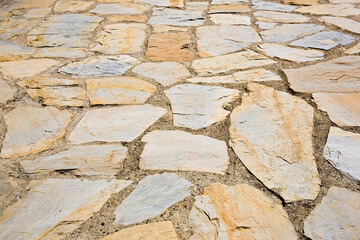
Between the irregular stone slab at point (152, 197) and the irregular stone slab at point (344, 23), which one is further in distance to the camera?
the irregular stone slab at point (344, 23)

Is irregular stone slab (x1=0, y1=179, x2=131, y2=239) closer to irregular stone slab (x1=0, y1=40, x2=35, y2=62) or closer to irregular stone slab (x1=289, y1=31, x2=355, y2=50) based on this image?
irregular stone slab (x1=0, y1=40, x2=35, y2=62)

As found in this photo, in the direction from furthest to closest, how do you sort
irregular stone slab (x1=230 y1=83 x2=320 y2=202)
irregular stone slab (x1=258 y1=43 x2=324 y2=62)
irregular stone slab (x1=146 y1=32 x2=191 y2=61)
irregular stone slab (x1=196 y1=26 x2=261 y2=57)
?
irregular stone slab (x1=196 y1=26 x2=261 y2=57)
irregular stone slab (x1=146 y1=32 x2=191 y2=61)
irregular stone slab (x1=258 y1=43 x2=324 y2=62)
irregular stone slab (x1=230 y1=83 x2=320 y2=202)

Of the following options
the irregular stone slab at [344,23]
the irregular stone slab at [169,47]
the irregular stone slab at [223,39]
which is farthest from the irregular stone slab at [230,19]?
the irregular stone slab at [344,23]

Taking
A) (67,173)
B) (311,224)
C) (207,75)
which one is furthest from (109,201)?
(207,75)

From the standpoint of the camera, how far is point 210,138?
6.01 feet

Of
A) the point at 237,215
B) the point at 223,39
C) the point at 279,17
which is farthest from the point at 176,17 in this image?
the point at 237,215

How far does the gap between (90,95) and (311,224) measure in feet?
5.08

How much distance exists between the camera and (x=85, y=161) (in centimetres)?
169

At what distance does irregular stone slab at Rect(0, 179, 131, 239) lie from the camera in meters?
1.33

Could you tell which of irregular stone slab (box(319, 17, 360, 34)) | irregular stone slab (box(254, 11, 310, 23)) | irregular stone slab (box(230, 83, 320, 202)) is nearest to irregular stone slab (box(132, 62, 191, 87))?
irregular stone slab (box(230, 83, 320, 202))

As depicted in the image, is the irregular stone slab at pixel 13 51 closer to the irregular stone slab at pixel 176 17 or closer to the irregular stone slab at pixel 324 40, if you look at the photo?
the irregular stone slab at pixel 176 17

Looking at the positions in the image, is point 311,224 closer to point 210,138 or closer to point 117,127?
point 210,138

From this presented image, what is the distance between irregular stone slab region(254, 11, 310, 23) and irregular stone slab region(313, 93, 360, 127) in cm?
156

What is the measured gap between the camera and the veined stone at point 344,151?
159 cm
